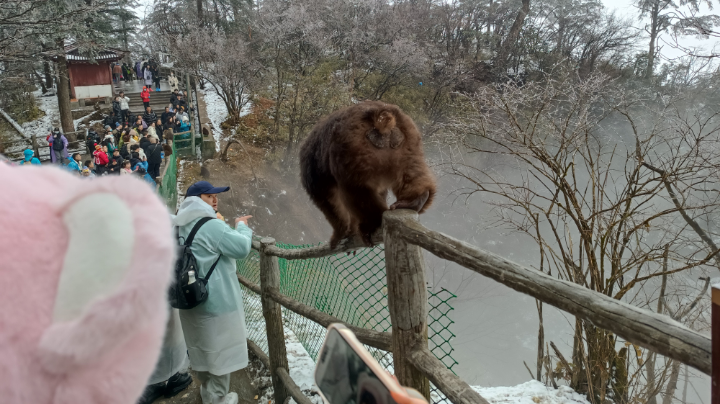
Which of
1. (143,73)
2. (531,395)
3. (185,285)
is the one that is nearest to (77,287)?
(185,285)

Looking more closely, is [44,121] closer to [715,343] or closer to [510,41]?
[510,41]

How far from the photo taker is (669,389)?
655 cm

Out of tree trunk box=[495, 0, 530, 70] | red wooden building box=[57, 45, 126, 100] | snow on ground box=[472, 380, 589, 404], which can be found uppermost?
tree trunk box=[495, 0, 530, 70]

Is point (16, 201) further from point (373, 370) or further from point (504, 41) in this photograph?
point (504, 41)

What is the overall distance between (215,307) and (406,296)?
156 cm

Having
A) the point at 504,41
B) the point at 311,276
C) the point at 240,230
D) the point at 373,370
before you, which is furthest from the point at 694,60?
the point at 504,41

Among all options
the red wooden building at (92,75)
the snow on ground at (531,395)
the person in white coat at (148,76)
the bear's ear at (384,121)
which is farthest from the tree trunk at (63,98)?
the snow on ground at (531,395)

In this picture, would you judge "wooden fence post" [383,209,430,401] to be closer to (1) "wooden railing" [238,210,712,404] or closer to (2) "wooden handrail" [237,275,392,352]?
(1) "wooden railing" [238,210,712,404]

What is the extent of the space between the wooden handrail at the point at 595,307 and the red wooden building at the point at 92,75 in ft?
73.6

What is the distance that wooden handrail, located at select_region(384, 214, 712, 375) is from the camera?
0.82 m

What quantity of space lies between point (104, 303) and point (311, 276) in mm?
3169

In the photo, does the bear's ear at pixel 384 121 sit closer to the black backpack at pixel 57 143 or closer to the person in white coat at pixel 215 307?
the person in white coat at pixel 215 307

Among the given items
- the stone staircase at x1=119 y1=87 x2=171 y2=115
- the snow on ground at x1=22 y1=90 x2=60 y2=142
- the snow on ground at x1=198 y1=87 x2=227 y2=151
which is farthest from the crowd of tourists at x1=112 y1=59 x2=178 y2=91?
the snow on ground at x1=22 y1=90 x2=60 y2=142

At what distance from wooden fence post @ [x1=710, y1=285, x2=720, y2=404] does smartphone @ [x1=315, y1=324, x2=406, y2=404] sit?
468 millimetres
